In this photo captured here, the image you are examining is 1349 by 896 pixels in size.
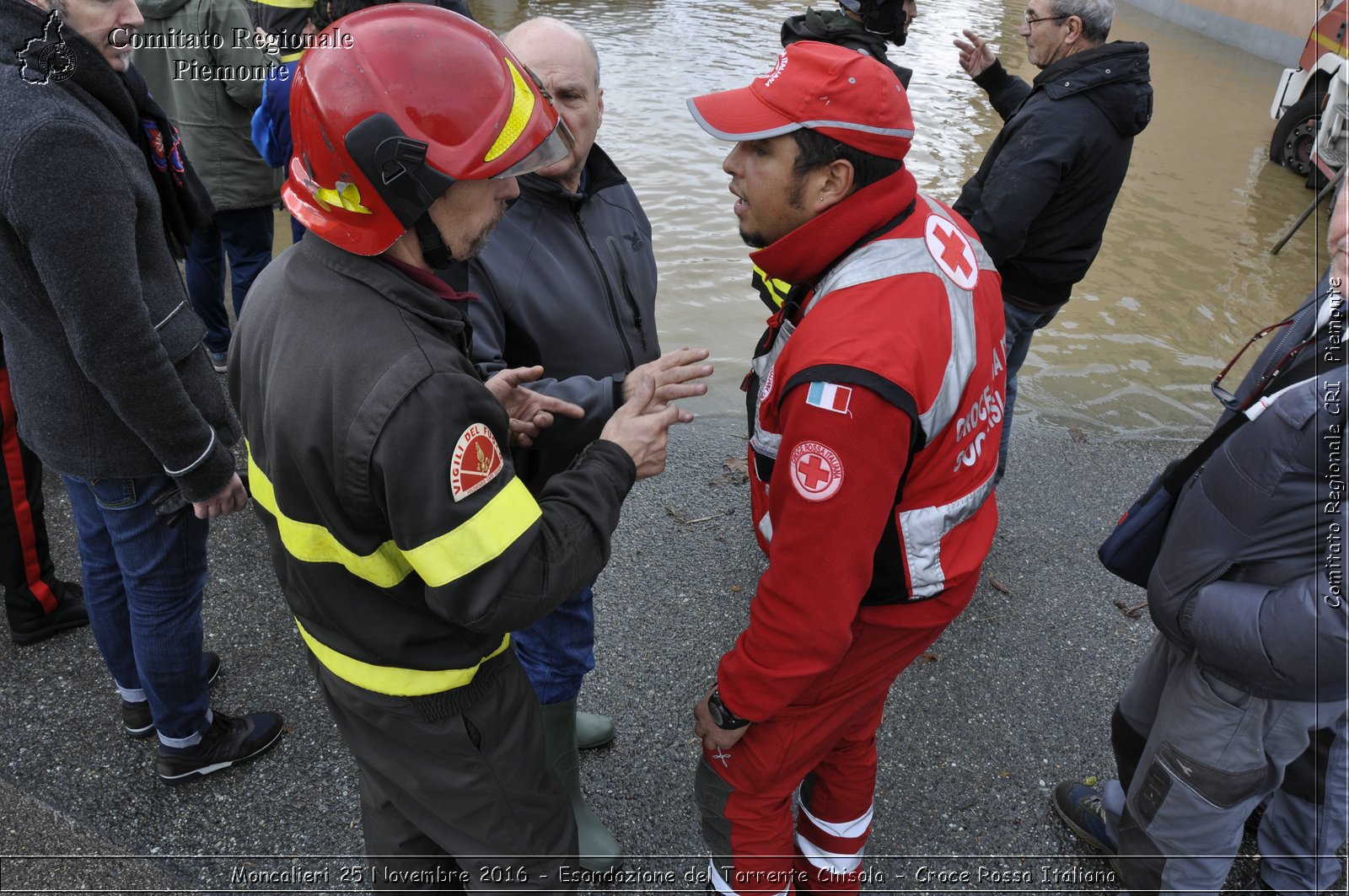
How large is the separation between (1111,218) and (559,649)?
8765 millimetres

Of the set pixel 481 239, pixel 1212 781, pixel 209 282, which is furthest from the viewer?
pixel 209 282

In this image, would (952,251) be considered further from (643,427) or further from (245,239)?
(245,239)

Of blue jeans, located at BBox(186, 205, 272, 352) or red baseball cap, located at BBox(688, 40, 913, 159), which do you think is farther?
blue jeans, located at BBox(186, 205, 272, 352)

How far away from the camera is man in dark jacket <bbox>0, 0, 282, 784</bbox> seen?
204 centimetres

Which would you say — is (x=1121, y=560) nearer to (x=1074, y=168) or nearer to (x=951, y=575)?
(x=951, y=575)

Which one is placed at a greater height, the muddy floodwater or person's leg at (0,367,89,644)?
person's leg at (0,367,89,644)

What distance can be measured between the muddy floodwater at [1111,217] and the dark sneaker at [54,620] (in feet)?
11.5

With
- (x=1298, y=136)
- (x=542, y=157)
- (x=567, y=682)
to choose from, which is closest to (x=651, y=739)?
(x=567, y=682)

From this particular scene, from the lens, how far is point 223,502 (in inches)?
101

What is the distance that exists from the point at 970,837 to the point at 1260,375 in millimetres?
1660

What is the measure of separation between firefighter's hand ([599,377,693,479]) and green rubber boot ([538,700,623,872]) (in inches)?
43.0

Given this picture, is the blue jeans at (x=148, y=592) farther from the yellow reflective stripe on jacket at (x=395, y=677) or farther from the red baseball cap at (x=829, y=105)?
the red baseball cap at (x=829, y=105)

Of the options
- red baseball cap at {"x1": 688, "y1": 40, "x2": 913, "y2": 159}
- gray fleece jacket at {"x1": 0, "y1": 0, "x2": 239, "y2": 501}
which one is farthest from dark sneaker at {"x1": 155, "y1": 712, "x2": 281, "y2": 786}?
red baseball cap at {"x1": 688, "y1": 40, "x2": 913, "y2": 159}

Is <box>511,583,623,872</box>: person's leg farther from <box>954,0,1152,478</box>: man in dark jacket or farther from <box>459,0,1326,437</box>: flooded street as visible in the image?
<box>459,0,1326,437</box>: flooded street
